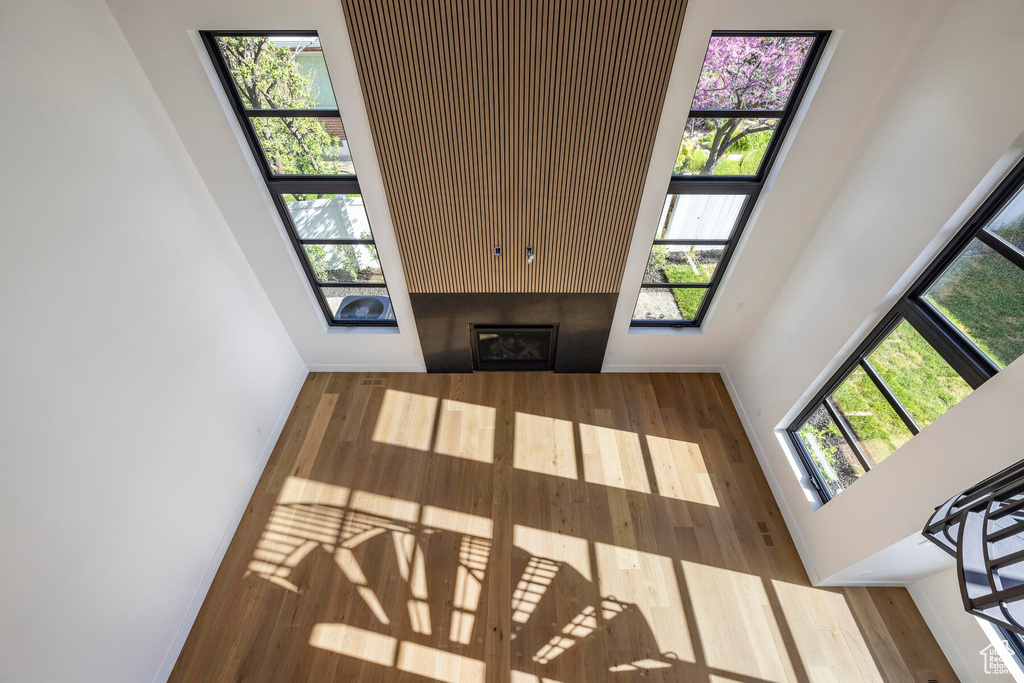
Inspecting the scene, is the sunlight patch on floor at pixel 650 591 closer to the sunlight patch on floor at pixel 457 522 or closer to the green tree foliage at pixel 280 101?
the sunlight patch on floor at pixel 457 522

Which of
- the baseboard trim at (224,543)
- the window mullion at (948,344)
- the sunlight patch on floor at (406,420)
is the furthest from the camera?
the sunlight patch on floor at (406,420)

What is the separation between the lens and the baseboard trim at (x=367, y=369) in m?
5.43

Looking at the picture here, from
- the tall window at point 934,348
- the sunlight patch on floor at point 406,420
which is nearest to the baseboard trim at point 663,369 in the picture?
the tall window at point 934,348

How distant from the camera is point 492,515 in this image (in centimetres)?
430

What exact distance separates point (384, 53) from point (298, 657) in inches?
160

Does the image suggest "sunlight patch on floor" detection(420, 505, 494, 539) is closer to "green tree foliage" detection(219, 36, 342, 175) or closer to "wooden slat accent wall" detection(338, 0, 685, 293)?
"wooden slat accent wall" detection(338, 0, 685, 293)

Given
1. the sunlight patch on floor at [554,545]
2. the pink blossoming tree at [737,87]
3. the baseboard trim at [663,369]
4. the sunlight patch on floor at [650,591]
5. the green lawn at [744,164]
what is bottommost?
the sunlight patch on floor at [650,591]

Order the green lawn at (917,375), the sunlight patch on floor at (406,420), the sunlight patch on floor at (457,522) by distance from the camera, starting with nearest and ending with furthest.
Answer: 1. the green lawn at (917,375)
2. the sunlight patch on floor at (457,522)
3. the sunlight patch on floor at (406,420)

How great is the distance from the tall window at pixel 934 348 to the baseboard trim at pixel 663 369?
1526mm

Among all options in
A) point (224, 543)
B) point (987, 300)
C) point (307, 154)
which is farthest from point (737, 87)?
point (224, 543)

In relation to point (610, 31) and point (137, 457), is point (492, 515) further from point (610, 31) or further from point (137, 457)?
point (610, 31)

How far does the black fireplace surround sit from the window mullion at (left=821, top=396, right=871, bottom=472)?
1.90 m

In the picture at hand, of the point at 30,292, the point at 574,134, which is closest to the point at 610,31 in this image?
the point at 574,134

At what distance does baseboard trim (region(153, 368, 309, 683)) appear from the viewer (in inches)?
138
